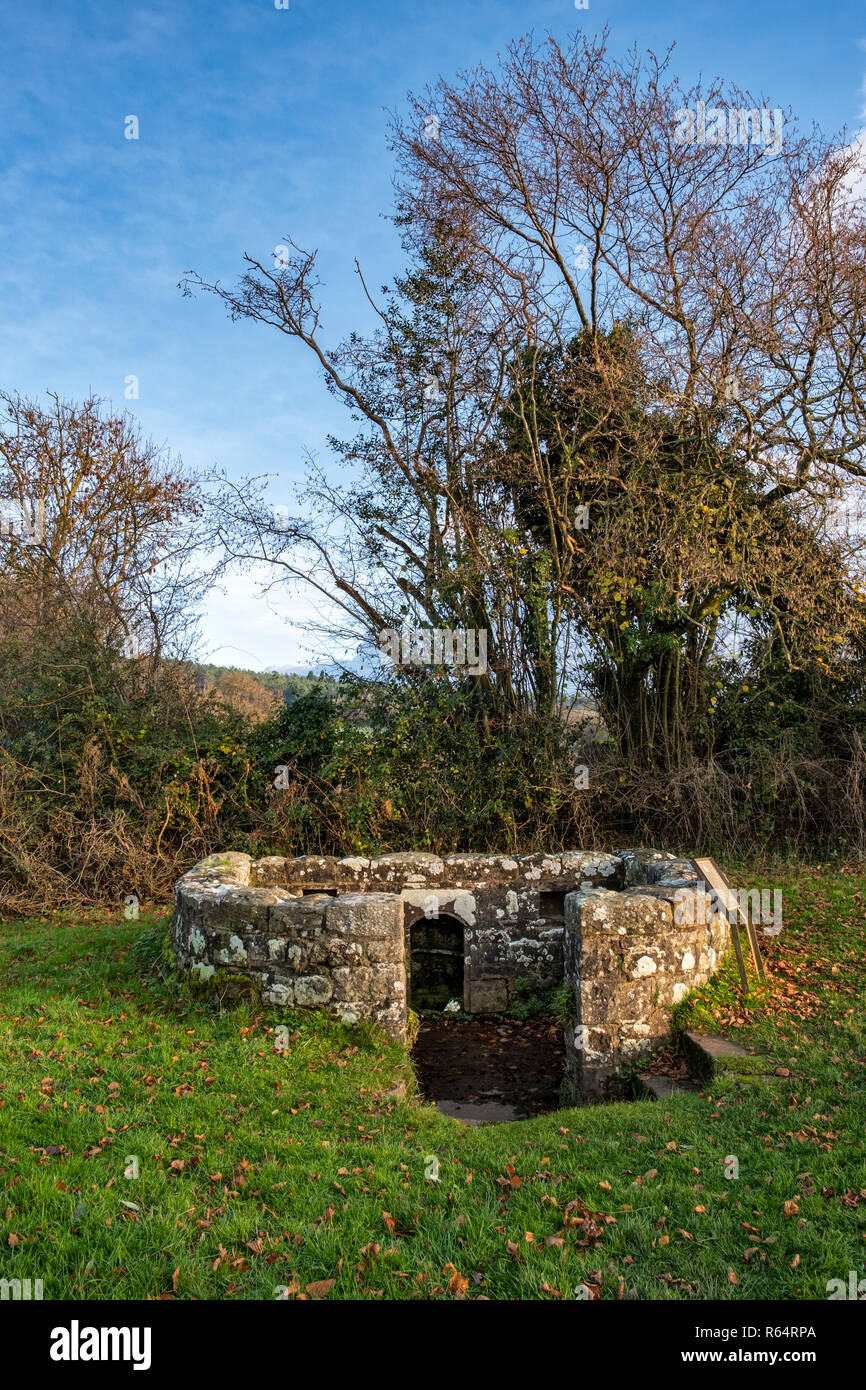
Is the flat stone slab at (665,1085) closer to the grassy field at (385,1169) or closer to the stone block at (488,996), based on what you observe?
the grassy field at (385,1169)

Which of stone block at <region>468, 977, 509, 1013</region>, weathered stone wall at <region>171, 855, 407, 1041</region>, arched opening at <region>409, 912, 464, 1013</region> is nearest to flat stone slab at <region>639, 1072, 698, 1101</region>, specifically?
weathered stone wall at <region>171, 855, 407, 1041</region>

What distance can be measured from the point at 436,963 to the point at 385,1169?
417 centimetres

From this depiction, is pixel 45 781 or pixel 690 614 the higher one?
pixel 690 614

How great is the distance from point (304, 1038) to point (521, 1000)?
294cm

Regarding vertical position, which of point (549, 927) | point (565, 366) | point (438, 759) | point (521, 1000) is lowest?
point (521, 1000)

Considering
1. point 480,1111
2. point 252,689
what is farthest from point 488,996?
point 252,689

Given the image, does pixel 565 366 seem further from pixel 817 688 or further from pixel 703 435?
pixel 817 688

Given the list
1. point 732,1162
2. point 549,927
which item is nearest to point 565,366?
point 549,927

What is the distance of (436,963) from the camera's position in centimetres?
848

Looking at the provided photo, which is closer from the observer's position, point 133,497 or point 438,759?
point 438,759

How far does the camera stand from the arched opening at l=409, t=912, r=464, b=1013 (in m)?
8.38

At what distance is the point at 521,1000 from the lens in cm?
822

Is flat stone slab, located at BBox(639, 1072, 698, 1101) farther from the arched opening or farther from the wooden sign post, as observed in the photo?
the arched opening
